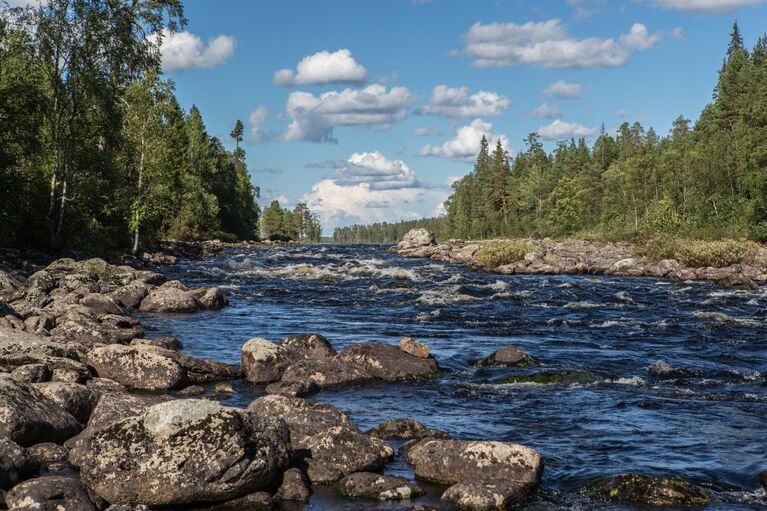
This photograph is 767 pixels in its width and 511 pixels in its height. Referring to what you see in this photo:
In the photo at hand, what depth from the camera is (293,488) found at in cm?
913

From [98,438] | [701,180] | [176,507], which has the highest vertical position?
[701,180]

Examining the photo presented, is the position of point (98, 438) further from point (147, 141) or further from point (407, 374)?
point (147, 141)

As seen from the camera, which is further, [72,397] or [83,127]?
[83,127]

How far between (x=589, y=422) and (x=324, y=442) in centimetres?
519

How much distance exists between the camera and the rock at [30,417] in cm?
977

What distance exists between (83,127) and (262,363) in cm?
3272

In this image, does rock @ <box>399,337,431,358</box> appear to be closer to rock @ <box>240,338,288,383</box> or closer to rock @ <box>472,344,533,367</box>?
rock @ <box>472,344,533,367</box>

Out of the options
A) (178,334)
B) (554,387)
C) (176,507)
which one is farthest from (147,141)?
(176,507)

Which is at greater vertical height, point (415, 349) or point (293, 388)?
point (415, 349)

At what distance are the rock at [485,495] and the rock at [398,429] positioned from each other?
243 centimetres

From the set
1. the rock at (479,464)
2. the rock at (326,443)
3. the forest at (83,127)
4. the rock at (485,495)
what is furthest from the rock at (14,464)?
the forest at (83,127)

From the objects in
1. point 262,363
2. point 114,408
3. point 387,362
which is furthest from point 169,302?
point 114,408

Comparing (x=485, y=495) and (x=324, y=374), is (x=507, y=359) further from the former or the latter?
(x=485, y=495)

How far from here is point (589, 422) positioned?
41.5 feet
